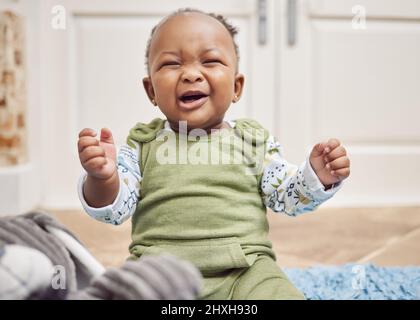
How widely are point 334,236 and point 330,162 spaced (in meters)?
0.55

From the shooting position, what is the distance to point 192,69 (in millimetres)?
555

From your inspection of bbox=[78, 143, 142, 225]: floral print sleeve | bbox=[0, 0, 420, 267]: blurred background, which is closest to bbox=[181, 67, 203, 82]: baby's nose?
bbox=[78, 143, 142, 225]: floral print sleeve

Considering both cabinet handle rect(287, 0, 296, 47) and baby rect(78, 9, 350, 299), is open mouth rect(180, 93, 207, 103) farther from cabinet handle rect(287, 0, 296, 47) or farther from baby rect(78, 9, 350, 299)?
cabinet handle rect(287, 0, 296, 47)

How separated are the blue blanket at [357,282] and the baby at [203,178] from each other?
186mm

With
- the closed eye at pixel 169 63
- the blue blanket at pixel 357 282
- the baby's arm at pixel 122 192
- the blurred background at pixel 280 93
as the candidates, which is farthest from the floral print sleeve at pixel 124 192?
the blurred background at pixel 280 93

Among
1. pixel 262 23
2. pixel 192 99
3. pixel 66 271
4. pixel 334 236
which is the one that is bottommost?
pixel 334 236

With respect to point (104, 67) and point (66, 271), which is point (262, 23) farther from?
point (66, 271)

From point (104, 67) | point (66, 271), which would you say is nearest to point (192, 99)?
point (66, 271)

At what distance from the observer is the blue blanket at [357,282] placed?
0.71 meters

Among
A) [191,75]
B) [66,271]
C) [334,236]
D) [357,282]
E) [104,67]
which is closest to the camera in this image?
[66,271]

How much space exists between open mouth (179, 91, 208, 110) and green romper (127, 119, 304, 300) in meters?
0.04

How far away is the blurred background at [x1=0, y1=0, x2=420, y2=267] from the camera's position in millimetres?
1103

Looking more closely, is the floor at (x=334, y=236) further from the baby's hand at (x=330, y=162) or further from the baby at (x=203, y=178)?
the baby's hand at (x=330, y=162)

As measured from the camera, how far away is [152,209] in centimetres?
57
